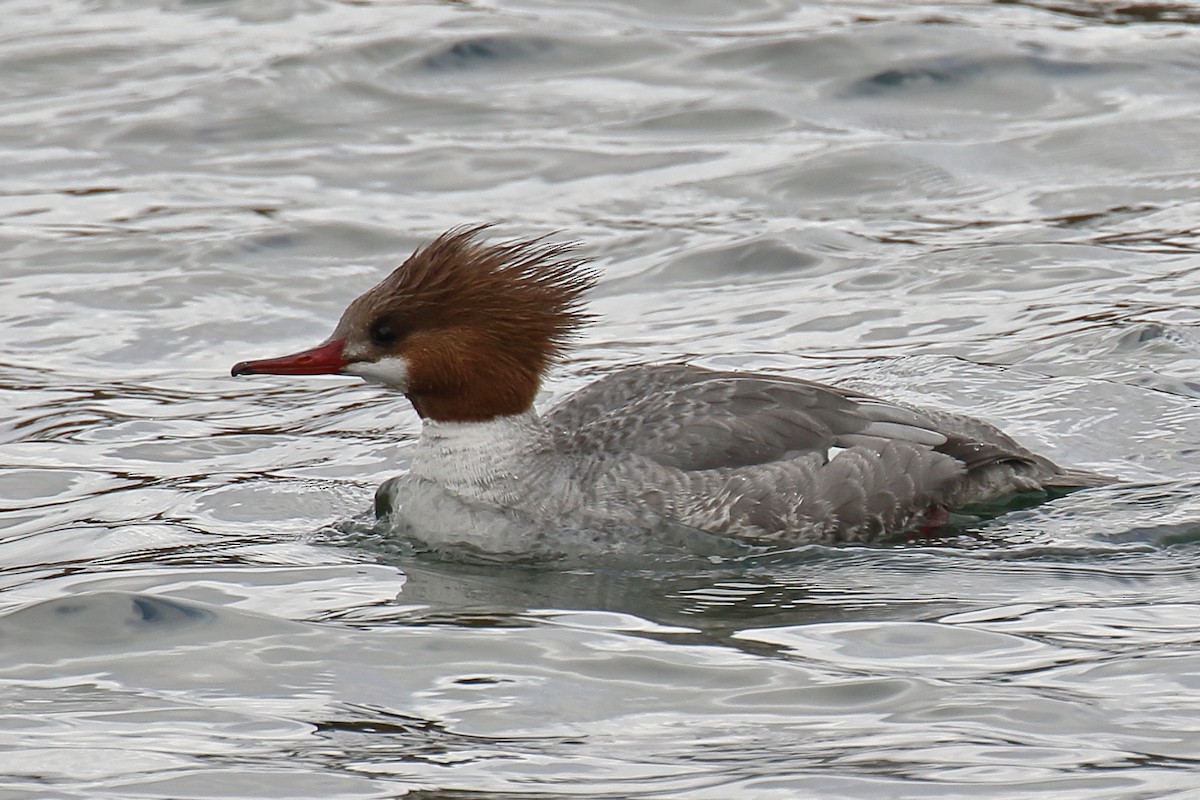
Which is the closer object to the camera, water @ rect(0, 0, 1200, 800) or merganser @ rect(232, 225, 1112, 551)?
water @ rect(0, 0, 1200, 800)

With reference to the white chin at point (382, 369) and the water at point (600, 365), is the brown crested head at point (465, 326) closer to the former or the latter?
the white chin at point (382, 369)

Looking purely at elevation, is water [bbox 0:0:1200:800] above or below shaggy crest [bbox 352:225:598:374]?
below

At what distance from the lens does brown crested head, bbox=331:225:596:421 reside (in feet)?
23.4

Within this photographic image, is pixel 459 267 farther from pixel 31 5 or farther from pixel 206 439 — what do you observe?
pixel 31 5

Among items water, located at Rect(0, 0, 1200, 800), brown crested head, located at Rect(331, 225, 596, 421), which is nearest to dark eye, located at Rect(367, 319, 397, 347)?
brown crested head, located at Rect(331, 225, 596, 421)

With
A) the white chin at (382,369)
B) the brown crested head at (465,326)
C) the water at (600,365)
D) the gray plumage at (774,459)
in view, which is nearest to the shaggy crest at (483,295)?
the brown crested head at (465,326)

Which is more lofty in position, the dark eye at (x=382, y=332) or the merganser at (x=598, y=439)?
the dark eye at (x=382, y=332)

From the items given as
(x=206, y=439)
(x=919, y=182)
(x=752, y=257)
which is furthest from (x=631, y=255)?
(x=206, y=439)

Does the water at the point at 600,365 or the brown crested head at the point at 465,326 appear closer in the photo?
the water at the point at 600,365

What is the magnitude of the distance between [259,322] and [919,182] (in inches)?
159

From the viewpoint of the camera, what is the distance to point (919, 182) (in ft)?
38.8

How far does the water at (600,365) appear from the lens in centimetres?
527

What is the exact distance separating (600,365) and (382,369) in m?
2.59

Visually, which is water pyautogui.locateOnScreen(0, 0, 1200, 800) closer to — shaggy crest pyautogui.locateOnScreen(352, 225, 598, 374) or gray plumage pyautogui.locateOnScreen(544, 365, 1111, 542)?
→ gray plumage pyautogui.locateOnScreen(544, 365, 1111, 542)
